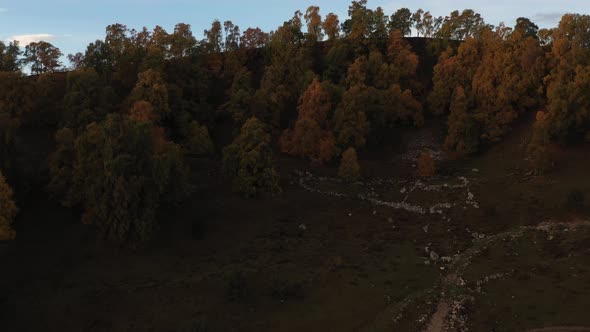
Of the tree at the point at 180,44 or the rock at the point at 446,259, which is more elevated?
the tree at the point at 180,44

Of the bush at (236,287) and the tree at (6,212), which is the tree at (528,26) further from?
the tree at (6,212)

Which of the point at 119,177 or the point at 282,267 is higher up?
the point at 119,177

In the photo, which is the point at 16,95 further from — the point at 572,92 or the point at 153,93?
the point at 572,92

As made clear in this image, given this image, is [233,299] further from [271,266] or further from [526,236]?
[526,236]

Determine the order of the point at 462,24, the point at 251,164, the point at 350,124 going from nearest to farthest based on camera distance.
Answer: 1. the point at 251,164
2. the point at 350,124
3. the point at 462,24

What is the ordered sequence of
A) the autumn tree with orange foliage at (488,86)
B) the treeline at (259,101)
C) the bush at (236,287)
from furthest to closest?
1. the autumn tree with orange foliage at (488,86)
2. the treeline at (259,101)
3. the bush at (236,287)

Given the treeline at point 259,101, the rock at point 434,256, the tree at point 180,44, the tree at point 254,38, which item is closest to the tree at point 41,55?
the treeline at point 259,101

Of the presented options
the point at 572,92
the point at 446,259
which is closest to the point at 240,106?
the point at 446,259

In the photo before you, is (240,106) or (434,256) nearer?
(434,256)

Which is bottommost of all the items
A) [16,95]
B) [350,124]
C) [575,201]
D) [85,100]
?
[575,201]
